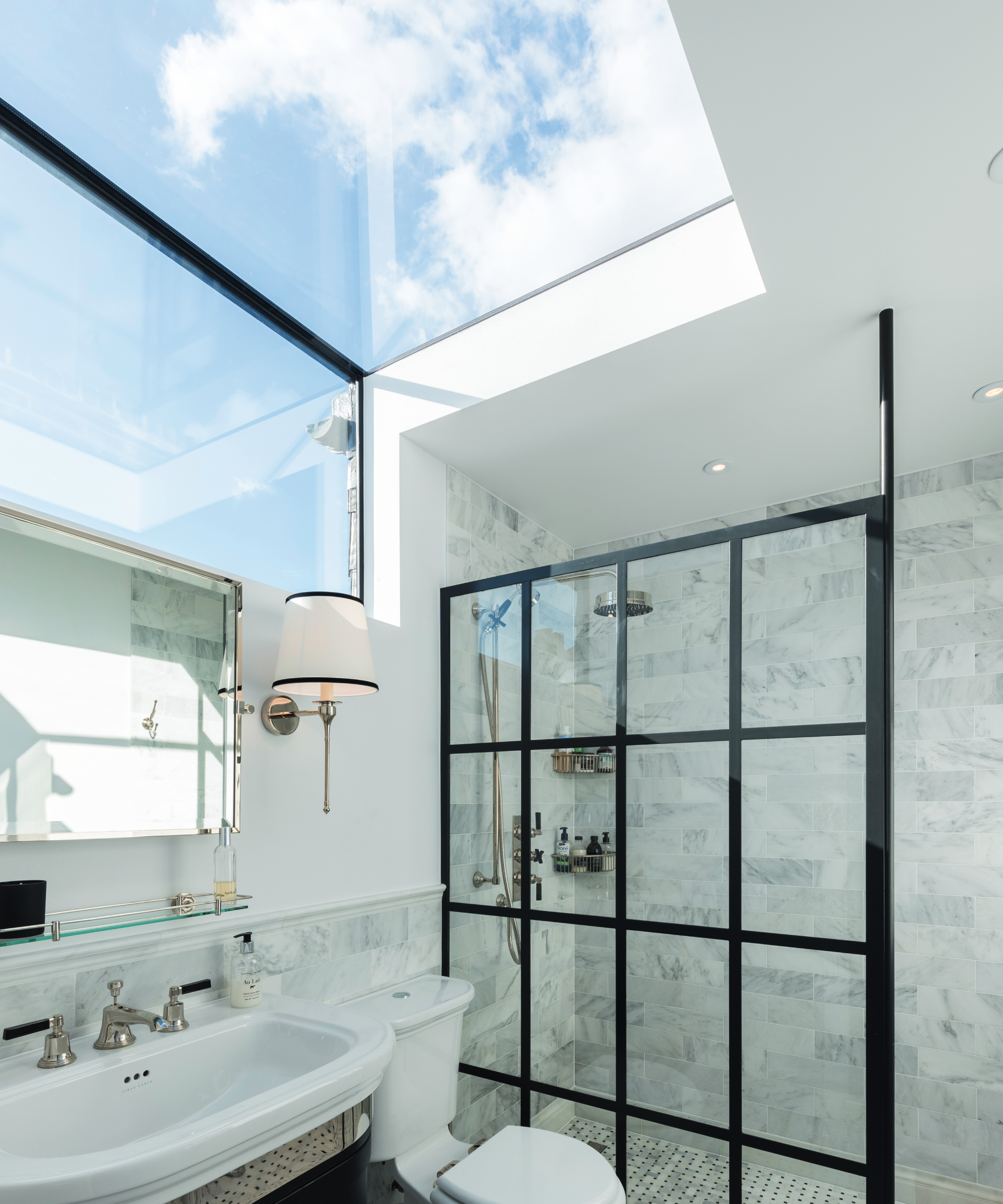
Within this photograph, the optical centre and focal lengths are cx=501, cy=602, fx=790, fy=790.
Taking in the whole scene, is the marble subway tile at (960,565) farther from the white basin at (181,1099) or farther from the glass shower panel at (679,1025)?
the white basin at (181,1099)

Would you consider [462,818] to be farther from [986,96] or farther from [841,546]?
[986,96]

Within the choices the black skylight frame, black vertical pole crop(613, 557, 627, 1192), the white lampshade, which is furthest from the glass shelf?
the black skylight frame

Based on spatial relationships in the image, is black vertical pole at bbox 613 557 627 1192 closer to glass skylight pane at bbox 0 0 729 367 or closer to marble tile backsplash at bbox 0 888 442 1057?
marble tile backsplash at bbox 0 888 442 1057

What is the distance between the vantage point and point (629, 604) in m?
2.42

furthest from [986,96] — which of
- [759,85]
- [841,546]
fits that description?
[841,546]

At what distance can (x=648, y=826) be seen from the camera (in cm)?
229

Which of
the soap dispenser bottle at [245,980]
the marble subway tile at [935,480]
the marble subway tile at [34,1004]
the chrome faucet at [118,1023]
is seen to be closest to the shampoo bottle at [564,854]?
the soap dispenser bottle at [245,980]

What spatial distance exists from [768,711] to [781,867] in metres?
0.40

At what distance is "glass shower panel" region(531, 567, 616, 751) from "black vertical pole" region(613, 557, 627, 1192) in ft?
0.07

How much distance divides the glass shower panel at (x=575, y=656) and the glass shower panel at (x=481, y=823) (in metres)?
0.21

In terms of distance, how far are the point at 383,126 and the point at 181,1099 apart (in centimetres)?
230

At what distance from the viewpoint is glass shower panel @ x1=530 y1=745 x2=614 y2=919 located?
238cm

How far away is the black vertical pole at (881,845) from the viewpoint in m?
1.84

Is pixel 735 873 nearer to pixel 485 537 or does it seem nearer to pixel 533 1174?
pixel 533 1174
